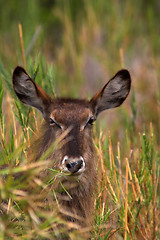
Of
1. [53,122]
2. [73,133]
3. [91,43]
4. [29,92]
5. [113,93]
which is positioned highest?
[91,43]

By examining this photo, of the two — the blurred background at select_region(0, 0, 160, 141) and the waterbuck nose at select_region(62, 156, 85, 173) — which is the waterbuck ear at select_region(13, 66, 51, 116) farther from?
the blurred background at select_region(0, 0, 160, 141)

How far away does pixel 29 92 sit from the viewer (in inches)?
162

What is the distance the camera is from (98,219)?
381cm

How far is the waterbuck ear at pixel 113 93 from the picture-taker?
13.7ft

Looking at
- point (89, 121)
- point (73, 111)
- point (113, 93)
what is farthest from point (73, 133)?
point (113, 93)

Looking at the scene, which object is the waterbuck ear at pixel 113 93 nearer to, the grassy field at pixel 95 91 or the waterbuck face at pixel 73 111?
the waterbuck face at pixel 73 111

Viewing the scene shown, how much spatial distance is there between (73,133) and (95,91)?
19.2 ft

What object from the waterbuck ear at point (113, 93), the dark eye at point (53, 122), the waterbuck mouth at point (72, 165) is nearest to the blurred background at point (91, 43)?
the waterbuck ear at point (113, 93)

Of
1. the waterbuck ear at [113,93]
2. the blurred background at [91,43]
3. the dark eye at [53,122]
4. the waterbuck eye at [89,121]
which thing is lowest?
the waterbuck eye at [89,121]

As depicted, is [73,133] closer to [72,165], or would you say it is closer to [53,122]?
[53,122]

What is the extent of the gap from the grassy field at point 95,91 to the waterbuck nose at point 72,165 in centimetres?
22

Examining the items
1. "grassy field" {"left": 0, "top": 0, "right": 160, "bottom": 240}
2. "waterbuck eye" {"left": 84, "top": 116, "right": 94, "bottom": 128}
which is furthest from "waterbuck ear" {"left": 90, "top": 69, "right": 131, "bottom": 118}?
"grassy field" {"left": 0, "top": 0, "right": 160, "bottom": 240}

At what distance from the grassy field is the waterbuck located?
0.49 feet

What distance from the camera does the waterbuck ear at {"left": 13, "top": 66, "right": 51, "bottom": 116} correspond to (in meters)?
3.96
